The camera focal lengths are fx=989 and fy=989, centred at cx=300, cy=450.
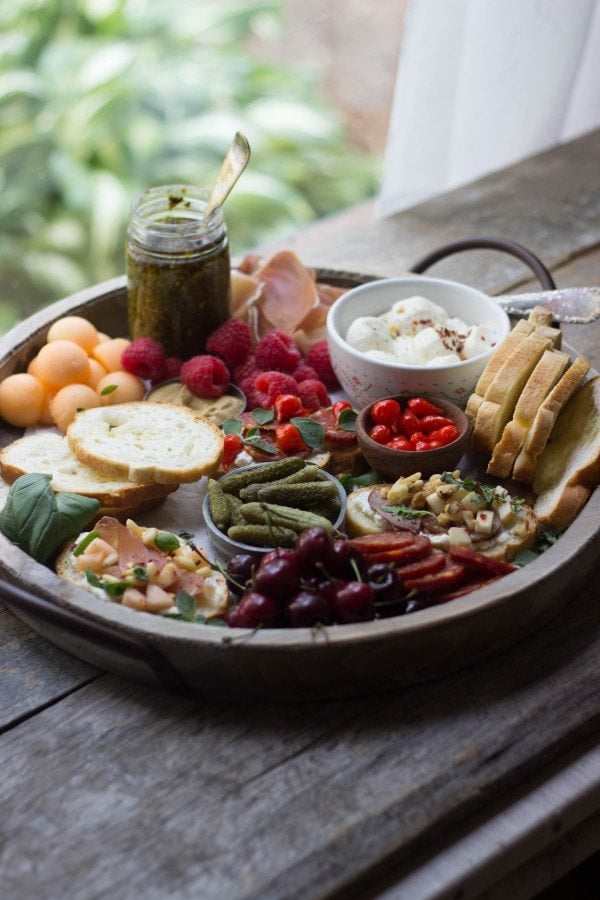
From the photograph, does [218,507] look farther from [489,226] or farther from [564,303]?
[489,226]

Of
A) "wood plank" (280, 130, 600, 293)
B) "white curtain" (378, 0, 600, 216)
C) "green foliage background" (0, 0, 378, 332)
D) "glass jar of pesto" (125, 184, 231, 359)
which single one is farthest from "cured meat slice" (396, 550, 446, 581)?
"green foliage background" (0, 0, 378, 332)

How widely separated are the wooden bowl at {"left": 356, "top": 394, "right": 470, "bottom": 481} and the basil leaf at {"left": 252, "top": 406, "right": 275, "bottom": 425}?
156 mm

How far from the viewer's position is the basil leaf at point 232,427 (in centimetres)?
160

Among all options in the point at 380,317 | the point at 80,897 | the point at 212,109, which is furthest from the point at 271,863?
the point at 212,109

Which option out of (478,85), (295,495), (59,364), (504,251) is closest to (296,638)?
(295,495)

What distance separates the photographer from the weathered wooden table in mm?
1073

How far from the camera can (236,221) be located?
3633 millimetres

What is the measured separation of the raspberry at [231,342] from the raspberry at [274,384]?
0.09m

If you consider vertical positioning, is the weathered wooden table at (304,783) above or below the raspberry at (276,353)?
below

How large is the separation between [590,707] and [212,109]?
3.15 m

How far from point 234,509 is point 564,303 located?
0.73 m

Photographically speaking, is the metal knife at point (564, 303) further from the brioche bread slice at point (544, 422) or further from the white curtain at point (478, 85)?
the white curtain at point (478, 85)

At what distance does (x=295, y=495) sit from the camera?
1.41 meters

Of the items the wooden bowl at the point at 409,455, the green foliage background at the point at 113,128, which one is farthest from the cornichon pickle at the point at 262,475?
the green foliage background at the point at 113,128
